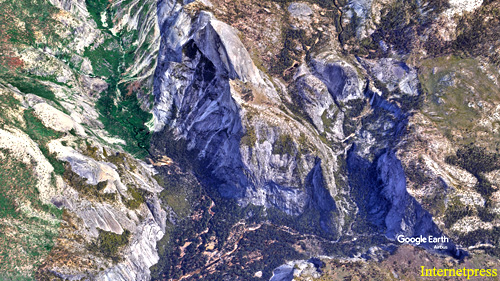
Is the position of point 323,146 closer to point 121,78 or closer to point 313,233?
point 313,233

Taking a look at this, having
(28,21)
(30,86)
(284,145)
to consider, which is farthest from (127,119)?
(284,145)

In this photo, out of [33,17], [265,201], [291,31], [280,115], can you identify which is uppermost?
[33,17]

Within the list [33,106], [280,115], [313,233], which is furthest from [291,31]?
[33,106]

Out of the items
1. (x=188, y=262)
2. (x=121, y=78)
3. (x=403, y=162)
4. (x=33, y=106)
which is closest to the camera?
(x=33, y=106)
